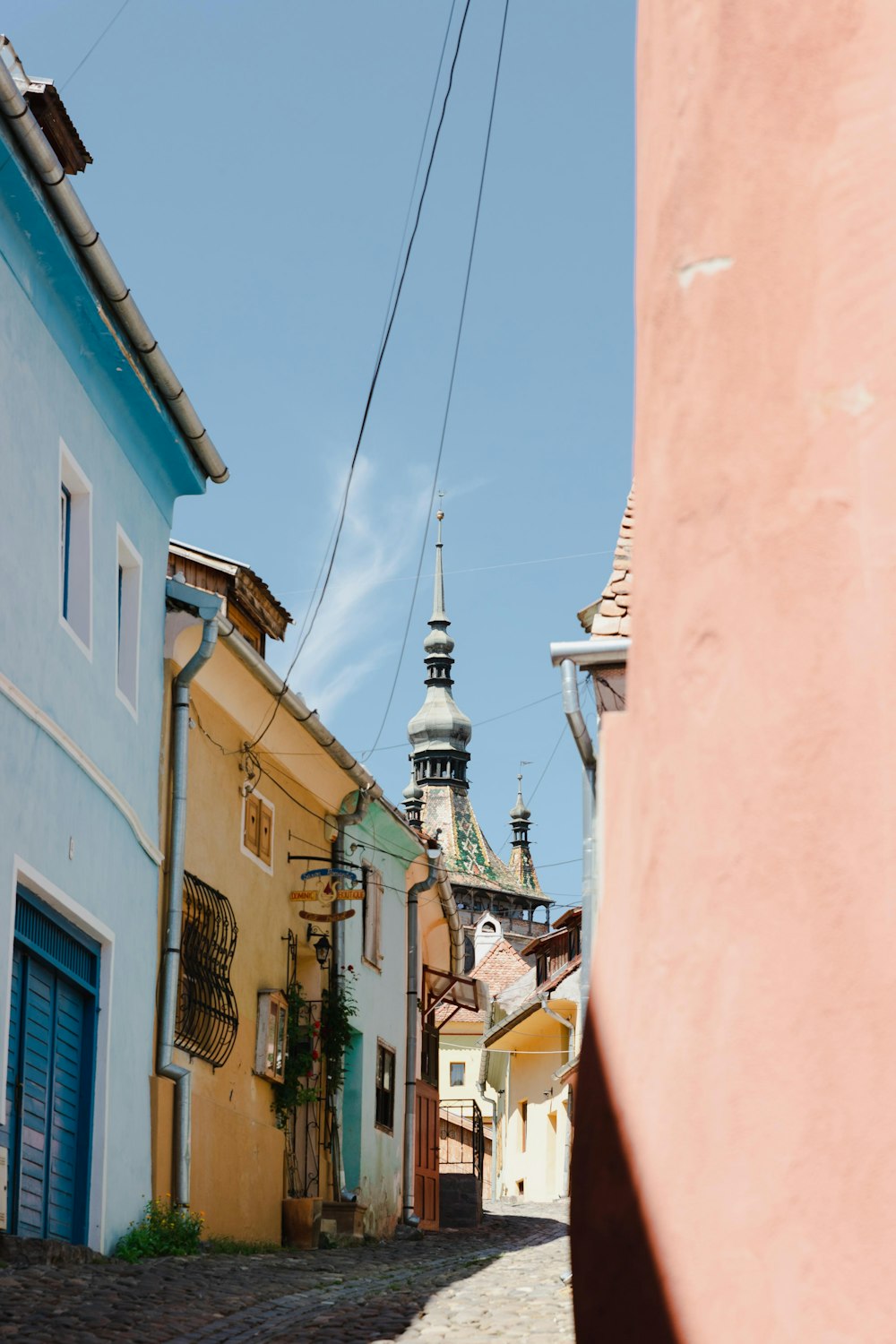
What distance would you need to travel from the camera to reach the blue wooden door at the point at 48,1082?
1133cm

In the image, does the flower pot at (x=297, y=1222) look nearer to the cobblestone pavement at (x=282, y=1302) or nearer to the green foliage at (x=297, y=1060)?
the green foliage at (x=297, y=1060)

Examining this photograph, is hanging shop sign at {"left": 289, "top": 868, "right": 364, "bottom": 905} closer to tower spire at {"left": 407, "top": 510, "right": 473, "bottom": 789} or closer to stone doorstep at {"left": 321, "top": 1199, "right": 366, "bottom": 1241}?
stone doorstep at {"left": 321, "top": 1199, "right": 366, "bottom": 1241}

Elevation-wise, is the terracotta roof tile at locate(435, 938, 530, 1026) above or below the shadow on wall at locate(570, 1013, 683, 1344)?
above

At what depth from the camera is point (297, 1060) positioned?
60.6ft

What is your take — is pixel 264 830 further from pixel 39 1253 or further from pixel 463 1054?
pixel 463 1054

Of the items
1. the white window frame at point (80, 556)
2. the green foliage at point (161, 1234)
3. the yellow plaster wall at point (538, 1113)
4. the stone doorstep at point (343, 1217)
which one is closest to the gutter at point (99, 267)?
the white window frame at point (80, 556)

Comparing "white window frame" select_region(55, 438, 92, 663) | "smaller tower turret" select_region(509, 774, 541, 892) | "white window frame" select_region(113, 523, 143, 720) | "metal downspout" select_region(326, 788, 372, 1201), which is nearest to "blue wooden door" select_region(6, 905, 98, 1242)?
"white window frame" select_region(55, 438, 92, 663)

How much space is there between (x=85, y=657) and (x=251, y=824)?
529cm

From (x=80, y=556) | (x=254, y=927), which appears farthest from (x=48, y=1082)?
(x=254, y=927)

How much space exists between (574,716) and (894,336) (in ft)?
39.2

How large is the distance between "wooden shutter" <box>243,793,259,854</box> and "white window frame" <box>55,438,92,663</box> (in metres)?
4.90

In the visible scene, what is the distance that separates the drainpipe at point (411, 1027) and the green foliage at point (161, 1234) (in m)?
8.94

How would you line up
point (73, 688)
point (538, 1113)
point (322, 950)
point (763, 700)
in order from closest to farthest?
point (763, 700) → point (73, 688) → point (322, 950) → point (538, 1113)

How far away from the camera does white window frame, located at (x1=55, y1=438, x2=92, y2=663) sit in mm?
12617
